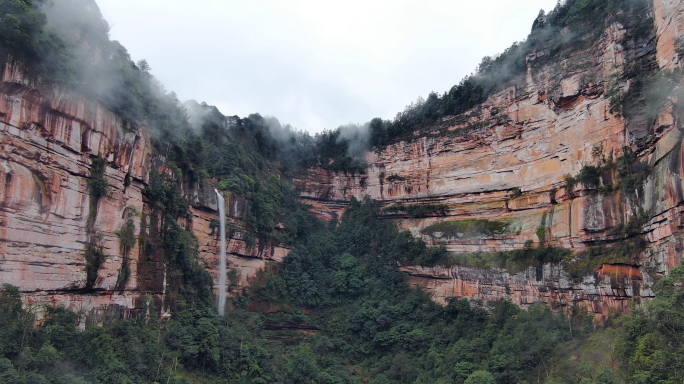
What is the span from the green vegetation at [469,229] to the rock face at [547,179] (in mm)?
66

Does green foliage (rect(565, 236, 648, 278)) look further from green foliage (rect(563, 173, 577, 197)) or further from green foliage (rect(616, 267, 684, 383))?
green foliage (rect(616, 267, 684, 383))

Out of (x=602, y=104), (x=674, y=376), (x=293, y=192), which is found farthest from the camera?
(x=293, y=192)

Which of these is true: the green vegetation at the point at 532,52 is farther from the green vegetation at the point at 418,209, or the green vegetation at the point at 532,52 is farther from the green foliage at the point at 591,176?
the green vegetation at the point at 418,209

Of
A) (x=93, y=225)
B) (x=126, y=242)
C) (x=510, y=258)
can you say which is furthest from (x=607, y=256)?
(x=93, y=225)

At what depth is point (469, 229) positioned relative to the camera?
2547 cm

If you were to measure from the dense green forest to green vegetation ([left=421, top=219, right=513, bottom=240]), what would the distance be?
3.75ft

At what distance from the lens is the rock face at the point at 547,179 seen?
15.7 meters

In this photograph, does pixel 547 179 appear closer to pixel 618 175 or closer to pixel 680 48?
pixel 618 175

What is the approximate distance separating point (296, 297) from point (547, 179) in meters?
15.9

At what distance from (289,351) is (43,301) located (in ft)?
43.9

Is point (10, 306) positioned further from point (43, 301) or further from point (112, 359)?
point (112, 359)

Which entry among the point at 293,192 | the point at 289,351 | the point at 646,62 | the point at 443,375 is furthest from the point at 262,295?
the point at 646,62

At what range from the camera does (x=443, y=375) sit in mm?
20000

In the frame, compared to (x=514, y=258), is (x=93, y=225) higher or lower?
higher
